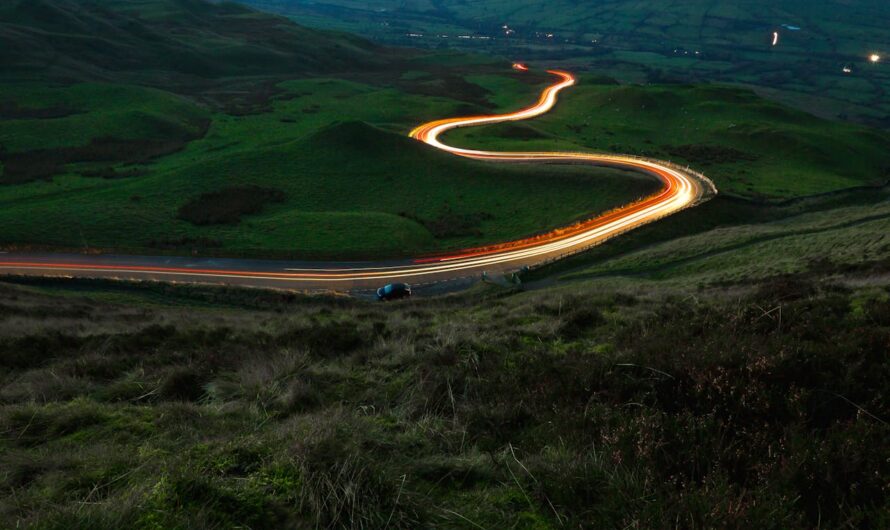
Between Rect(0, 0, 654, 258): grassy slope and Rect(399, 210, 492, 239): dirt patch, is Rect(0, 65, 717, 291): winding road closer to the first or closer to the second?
Rect(0, 0, 654, 258): grassy slope

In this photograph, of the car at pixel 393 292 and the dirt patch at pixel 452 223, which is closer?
the car at pixel 393 292

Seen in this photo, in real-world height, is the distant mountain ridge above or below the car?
above

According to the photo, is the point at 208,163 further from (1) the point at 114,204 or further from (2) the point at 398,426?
(2) the point at 398,426

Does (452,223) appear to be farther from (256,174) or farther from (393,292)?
(256,174)

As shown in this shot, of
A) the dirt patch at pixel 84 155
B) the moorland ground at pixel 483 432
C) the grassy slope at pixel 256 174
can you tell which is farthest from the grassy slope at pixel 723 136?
the moorland ground at pixel 483 432

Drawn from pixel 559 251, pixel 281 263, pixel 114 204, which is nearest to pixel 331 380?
pixel 281 263

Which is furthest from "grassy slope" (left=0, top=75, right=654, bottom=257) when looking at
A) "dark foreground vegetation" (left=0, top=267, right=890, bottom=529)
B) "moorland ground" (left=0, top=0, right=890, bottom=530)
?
"dark foreground vegetation" (left=0, top=267, right=890, bottom=529)

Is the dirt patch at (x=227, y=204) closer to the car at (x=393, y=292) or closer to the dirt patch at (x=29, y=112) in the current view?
the car at (x=393, y=292)
